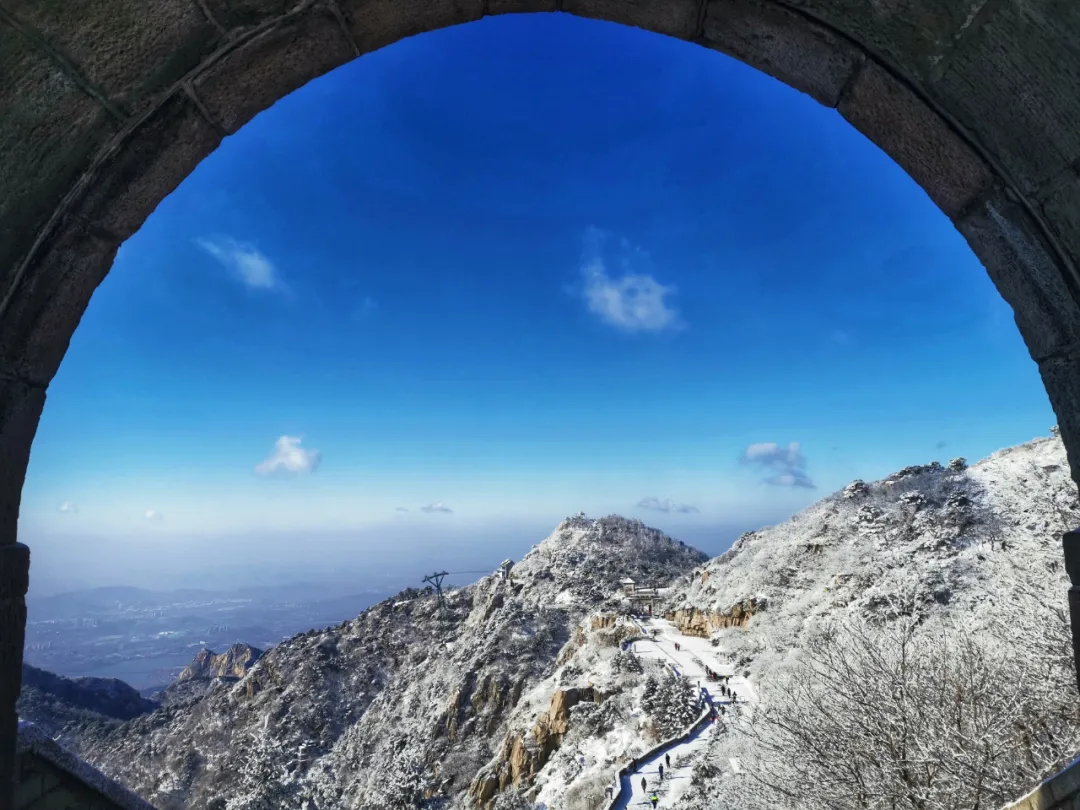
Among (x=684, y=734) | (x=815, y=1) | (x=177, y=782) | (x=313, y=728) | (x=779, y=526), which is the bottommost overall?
(x=177, y=782)

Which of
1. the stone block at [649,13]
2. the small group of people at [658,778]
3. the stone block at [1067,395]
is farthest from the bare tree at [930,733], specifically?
the stone block at [649,13]

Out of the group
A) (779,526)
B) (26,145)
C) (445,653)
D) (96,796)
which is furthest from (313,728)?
(26,145)

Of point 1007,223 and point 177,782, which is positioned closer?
point 1007,223

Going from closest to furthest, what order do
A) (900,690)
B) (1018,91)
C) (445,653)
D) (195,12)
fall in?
1. (1018,91)
2. (195,12)
3. (900,690)
4. (445,653)

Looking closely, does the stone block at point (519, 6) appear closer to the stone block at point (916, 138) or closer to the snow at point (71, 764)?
the stone block at point (916, 138)

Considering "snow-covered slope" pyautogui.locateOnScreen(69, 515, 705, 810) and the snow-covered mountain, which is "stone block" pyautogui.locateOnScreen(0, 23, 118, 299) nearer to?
the snow-covered mountain

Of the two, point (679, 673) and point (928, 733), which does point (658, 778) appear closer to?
point (928, 733)

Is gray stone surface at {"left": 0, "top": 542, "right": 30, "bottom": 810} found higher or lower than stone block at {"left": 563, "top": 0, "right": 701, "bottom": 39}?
lower

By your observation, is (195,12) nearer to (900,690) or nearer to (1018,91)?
(1018,91)

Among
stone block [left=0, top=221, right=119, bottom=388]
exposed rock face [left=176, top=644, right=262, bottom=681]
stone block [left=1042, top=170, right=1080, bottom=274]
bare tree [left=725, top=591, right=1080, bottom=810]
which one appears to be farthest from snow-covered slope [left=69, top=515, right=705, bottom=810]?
exposed rock face [left=176, top=644, right=262, bottom=681]
